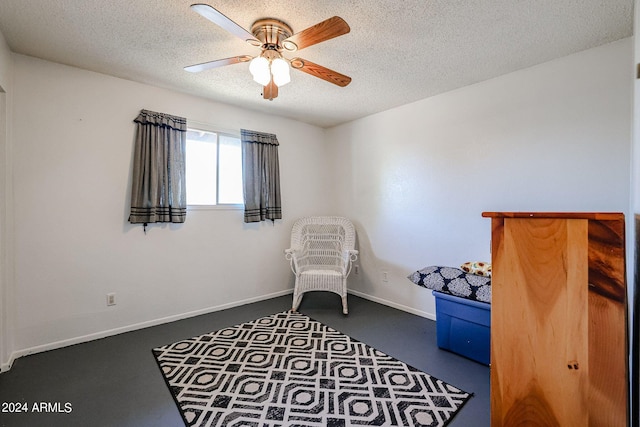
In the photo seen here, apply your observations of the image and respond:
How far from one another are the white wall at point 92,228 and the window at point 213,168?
16cm

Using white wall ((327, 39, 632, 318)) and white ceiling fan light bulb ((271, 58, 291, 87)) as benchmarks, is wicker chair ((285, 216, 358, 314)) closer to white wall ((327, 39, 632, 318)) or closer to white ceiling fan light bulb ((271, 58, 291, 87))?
white wall ((327, 39, 632, 318))

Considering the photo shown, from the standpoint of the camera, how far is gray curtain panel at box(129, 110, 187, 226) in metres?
2.65

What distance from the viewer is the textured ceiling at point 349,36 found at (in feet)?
5.45

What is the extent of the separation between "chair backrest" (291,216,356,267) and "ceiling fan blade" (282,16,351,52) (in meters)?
2.24

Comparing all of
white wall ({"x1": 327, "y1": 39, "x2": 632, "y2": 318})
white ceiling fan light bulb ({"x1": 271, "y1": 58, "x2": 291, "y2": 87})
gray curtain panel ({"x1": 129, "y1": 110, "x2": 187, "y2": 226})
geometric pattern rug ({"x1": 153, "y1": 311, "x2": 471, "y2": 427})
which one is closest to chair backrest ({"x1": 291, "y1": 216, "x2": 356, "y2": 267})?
white wall ({"x1": 327, "y1": 39, "x2": 632, "y2": 318})

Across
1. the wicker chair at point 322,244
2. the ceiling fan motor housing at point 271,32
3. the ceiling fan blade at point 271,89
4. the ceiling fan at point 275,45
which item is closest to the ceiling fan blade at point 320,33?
the ceiling fan at point 275,45

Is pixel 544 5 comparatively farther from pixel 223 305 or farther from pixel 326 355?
pixel 223 305

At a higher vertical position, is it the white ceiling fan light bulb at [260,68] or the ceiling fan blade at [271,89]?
the white ceiling fan light bulb at [260,68]

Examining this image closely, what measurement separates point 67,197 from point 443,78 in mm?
3427

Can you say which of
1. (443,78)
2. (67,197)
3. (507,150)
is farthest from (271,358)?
(443,78)

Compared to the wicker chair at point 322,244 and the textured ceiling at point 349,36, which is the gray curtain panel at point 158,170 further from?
the wicker chair at point 322,244

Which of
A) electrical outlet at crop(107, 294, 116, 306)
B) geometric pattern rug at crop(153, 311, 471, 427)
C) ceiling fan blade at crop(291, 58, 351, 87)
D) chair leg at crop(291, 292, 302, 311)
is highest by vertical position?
ceiling fan blade at crop(291, 58, 351, 87)

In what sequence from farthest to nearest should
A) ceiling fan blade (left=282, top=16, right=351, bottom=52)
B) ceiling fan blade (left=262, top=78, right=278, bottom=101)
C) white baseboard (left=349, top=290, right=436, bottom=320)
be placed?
white baseboard (left=349, top=290, right=436, bottom=320)
ceiling fan blade (left=262, top=78, right=278, bottom=101)
ceiling fan blade (left=282, top=16, right=351, bottom=52)

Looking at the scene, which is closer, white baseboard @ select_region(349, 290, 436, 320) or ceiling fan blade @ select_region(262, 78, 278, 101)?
ceiling fan blade @ select_region(262, 78, 278, 101)
